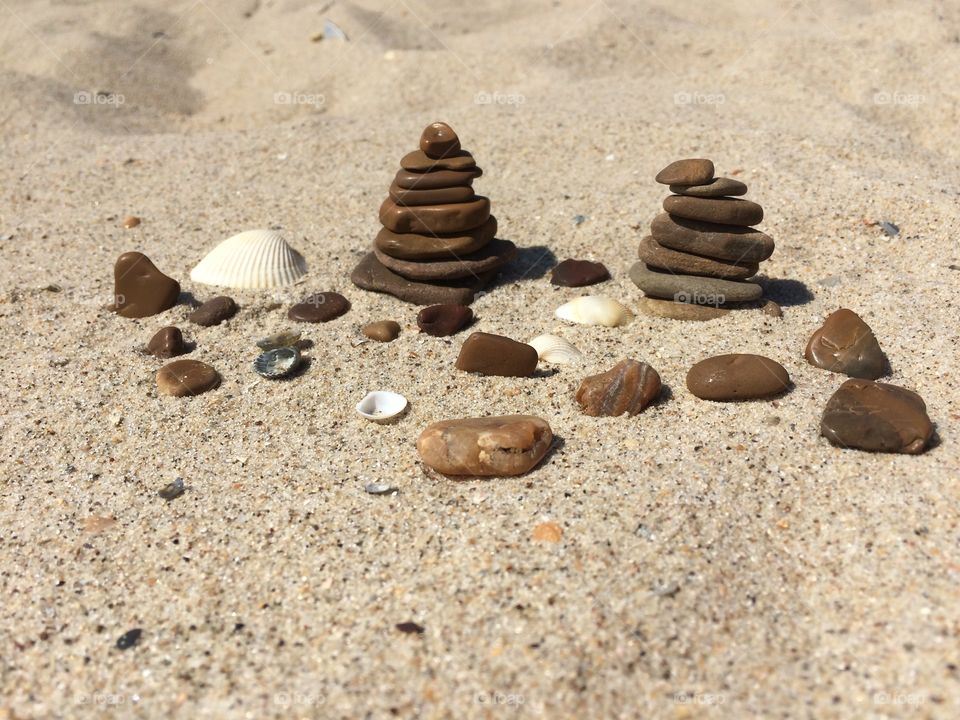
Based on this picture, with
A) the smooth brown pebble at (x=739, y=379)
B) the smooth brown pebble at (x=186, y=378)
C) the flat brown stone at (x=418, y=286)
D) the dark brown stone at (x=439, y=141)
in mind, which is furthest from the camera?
the flat brown stone at (x=418, y=286)

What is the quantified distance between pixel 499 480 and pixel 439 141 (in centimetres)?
192

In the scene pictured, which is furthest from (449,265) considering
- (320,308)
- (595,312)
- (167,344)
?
(167,344)

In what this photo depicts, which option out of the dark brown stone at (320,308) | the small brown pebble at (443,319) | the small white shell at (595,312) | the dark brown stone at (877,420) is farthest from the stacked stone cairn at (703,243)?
the dark brown stone at (320,308)

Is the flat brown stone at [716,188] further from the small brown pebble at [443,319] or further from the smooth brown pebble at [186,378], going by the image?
the smooth brown pebble at [186,378]

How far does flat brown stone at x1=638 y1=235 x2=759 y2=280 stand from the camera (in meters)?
3.75

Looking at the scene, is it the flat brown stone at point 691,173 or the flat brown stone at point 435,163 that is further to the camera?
the flat brown stone at point 435,163

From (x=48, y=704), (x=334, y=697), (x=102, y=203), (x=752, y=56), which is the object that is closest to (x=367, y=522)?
(x=334, y=697)

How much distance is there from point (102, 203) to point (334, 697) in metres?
4.38

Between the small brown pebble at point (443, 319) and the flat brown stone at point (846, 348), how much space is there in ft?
5.07

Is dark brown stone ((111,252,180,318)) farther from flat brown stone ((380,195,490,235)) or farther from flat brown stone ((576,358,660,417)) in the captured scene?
flat brown stone ((576,358,660,417))

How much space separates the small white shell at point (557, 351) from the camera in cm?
348

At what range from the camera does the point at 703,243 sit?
3713 millimetres

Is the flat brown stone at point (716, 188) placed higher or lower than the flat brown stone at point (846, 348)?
higher

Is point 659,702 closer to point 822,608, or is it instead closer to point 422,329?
point 822,608
